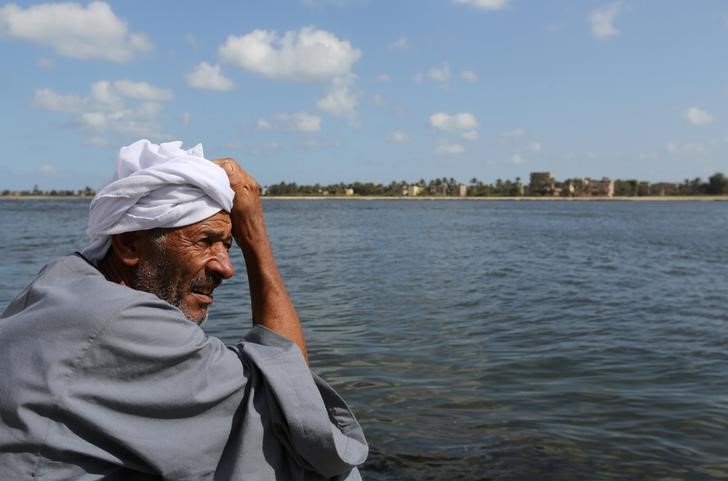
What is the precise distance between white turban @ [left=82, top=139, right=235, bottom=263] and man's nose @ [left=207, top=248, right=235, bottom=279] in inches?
5.9

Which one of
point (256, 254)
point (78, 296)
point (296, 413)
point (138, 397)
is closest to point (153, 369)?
point (138, 397)

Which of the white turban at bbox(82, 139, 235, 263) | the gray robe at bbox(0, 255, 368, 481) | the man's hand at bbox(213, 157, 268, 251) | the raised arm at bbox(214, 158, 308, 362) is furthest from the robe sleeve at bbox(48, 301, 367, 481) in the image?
the man's hand at bbox(213, 157, 268, 251)

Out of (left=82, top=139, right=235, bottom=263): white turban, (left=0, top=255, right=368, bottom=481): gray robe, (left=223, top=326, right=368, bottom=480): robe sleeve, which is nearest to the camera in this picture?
(left=0, top=255, right=368, bottom=481): gray robe

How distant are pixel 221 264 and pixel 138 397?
0.65m

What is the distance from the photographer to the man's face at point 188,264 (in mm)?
2150

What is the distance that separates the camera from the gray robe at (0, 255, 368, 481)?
1671mm

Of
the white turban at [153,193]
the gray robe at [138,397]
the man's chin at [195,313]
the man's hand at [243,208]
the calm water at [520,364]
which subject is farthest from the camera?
the calm water at [520,364]

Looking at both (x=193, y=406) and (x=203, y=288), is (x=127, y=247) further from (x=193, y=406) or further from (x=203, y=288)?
(x=193, y=406)

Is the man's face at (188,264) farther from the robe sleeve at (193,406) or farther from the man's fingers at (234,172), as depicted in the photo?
the robe sleeve at (193,406)

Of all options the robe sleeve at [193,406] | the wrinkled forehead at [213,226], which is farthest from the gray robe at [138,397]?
the wrinkled forehead at [213,226]

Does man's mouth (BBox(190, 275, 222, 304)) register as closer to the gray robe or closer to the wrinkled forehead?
the wrinkled forehead

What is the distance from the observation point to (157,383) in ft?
5.71

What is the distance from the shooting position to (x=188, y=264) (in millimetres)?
2189

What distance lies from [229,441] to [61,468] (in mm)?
408
